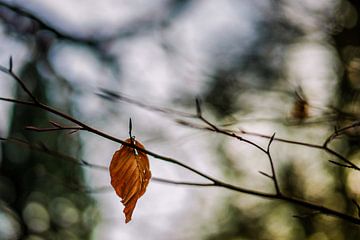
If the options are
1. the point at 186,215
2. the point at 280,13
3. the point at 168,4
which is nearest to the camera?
the point at 280,13

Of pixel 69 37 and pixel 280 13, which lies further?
pixel 280 13

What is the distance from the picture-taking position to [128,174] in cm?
121

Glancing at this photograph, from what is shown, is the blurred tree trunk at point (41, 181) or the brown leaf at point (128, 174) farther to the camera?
the blurred tree trunk at point (41, 181)

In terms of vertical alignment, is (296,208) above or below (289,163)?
below

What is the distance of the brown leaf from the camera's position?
119 cm

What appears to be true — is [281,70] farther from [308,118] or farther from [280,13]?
[308,118]

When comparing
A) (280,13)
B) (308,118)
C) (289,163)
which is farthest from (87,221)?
(308,118)

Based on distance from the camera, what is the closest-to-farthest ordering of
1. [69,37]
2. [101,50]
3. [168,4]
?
[69,37], [101,50], [168,4]

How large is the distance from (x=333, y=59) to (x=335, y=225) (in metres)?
1.32

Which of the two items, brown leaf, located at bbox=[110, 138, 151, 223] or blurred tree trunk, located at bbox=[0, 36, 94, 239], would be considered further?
blurred tree trunk, located at bbox=[0, 36, 94, 239]

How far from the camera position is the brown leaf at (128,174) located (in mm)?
1189

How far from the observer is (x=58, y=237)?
13.5 ft

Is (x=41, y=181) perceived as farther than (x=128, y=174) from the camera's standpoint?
Yes

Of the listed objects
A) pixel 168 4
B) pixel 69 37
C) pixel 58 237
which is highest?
pixel 168 4
